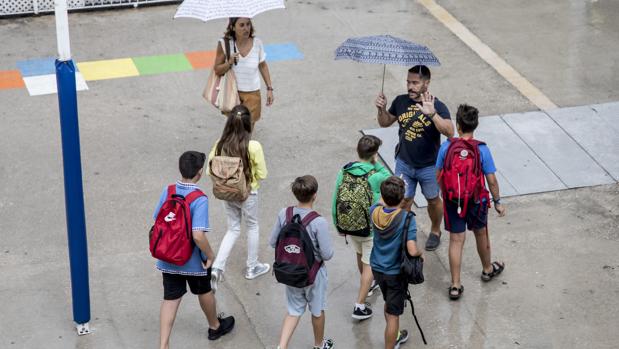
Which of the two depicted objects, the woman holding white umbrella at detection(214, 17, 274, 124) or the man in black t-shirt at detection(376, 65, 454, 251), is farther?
the woman holding white umbrella at detection(214, 17, 274, 124)

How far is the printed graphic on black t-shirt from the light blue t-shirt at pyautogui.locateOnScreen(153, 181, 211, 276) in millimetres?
2100

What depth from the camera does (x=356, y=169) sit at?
813 centimetres

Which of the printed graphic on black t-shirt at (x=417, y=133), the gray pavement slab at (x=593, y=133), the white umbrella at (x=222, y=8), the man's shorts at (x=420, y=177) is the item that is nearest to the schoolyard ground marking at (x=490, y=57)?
the gray pavement slab at (x=593, y=133)

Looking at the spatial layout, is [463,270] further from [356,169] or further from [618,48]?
[618,48]

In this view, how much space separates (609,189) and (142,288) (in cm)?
459

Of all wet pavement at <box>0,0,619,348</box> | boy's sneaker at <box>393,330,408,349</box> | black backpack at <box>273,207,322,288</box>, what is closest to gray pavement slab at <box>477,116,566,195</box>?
wet pavement at <box>0,0,619,348</box>

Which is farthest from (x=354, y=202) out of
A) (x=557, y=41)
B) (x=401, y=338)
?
(x=557, y=41)

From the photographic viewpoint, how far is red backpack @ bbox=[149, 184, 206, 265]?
7578mm

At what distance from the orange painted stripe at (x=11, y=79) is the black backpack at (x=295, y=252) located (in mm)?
5777

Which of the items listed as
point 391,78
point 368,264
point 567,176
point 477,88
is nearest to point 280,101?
point 391,78

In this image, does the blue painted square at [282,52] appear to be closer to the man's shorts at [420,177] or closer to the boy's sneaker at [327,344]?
the man's shorts at [420,177]

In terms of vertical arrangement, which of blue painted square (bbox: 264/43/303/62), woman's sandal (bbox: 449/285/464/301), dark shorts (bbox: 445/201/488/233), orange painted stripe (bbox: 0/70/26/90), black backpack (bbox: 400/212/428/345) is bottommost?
woman's sandal (bbox: 449/285/464/301)

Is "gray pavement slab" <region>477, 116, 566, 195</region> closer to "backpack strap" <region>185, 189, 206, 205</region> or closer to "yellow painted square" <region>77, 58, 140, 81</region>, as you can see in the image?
"backpack strap" <region>185, 189, 206, 205</region>

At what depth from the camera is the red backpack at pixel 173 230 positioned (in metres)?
7.58
